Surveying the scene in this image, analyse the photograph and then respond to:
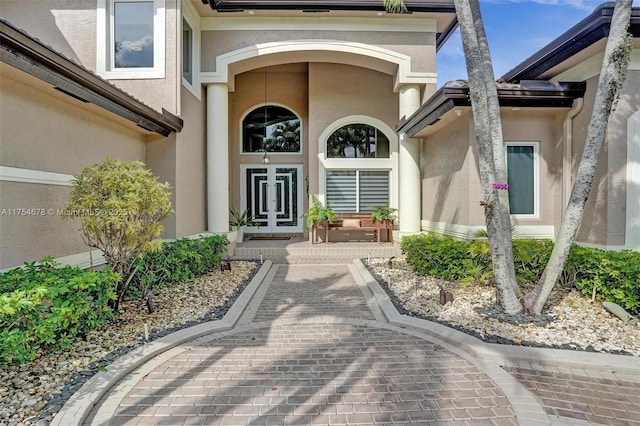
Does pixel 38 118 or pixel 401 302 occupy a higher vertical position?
pixel 38 118

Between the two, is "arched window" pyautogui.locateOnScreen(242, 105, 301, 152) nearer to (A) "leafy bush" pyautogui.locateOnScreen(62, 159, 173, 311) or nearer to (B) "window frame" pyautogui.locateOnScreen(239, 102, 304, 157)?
(B) "window frame" pyautogui.locateOnScreen(239, 102, 304, 157)

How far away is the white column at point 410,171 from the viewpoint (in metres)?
11.3

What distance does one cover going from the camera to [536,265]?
263 inches

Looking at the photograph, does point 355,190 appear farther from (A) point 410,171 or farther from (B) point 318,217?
(A) point 410,171

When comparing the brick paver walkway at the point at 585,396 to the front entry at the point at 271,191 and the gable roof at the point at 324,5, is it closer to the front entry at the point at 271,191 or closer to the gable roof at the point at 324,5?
the gable roof at the point at 324,5

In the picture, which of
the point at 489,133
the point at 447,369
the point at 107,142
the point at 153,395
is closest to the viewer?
the point at 153,395

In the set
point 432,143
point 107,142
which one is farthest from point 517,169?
point 107,142

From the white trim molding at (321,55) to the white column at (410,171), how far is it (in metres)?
0.43

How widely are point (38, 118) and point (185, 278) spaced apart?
12.7 ft

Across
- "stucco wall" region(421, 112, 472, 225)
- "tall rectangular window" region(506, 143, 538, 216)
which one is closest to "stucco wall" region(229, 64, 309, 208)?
"stucco wall" region(421, 112, 472, 225)

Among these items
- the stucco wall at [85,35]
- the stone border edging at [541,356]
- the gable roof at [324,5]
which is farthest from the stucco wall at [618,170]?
the stucco wall at [85,35]

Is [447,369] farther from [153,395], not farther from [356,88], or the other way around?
[356,88]

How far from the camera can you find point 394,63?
36.6ft

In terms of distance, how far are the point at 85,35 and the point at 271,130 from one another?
6.96 meters
